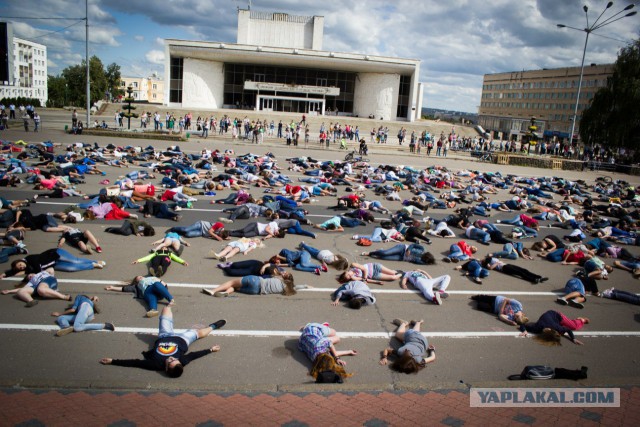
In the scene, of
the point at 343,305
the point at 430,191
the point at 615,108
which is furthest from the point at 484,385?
the point at 615,108

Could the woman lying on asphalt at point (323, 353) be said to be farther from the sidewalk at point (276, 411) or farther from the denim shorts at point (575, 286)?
the denim shorts at point (575, 286)

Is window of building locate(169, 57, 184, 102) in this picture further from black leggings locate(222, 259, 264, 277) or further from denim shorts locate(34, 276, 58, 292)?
denim shorts locate(34, 276, 58, 292)

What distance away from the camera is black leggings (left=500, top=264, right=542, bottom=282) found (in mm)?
10828

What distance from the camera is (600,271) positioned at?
1138 cm

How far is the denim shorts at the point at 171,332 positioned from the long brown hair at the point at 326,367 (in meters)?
1.88

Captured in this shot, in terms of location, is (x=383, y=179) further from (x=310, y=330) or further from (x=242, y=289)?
(x=310, y=330)

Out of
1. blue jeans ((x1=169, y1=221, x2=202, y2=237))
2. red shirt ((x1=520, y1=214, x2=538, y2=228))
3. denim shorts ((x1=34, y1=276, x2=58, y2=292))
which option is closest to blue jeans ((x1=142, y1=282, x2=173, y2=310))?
denim shorts ((x1=34, y1=276, x2=58, y2=292))

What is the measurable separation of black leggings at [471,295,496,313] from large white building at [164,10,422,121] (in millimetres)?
58893

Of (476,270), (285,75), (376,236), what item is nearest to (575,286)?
(476,270)

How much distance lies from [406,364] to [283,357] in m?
1.78

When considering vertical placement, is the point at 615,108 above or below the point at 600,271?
above

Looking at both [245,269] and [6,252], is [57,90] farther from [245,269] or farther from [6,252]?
[245,269]

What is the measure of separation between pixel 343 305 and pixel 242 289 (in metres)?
1.99

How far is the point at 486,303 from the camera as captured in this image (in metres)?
8.95
